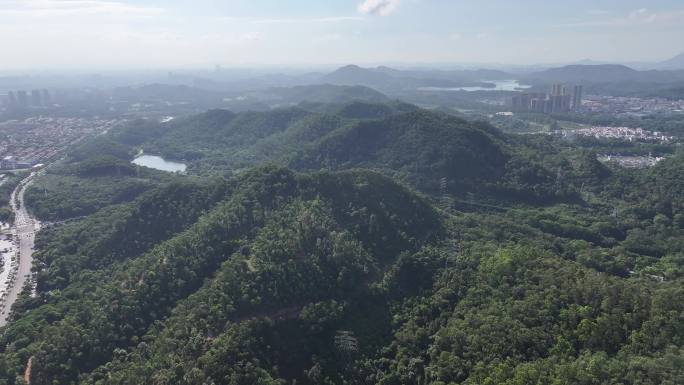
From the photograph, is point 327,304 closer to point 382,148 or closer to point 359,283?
point 359,283

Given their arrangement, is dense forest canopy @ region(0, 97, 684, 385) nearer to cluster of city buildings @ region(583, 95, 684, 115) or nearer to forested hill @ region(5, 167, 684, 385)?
forested hill @ region(5, 167, 684, 385)

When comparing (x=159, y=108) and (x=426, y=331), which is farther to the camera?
(x=159, y=108)

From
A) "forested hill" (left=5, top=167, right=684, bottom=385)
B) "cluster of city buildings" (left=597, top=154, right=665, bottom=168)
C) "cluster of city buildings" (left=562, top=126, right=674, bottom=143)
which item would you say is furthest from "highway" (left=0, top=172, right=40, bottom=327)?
"cluster of city buildings" (left=562, top=126, right=674, bottom=143)

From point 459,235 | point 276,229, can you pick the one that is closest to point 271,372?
point 276,229

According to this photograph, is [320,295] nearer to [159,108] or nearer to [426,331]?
[426,331]

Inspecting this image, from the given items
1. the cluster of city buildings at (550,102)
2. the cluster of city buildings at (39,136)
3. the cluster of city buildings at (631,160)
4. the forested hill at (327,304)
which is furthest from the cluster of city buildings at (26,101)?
the cluster of city buildings at (631,160)

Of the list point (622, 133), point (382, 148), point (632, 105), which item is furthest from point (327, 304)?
point (632, 105)
